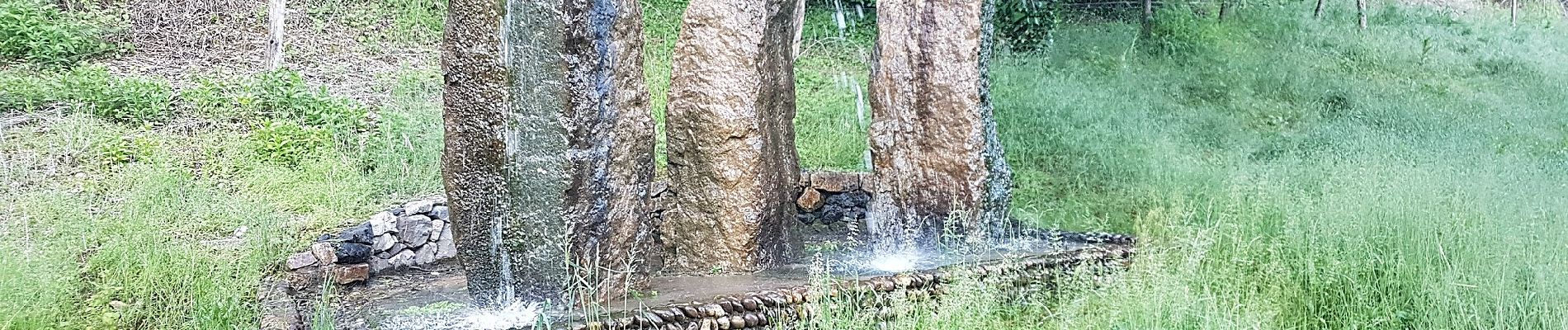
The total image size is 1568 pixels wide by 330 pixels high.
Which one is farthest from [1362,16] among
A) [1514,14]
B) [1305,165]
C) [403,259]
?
[403,259]

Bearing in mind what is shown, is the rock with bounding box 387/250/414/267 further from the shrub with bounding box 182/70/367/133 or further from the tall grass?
the tall grass

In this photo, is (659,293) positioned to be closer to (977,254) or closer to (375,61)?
(977,254)

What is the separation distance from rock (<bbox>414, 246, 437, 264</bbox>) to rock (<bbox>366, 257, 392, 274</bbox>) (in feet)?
0.52

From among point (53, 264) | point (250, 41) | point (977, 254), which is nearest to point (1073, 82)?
point (977, 254)

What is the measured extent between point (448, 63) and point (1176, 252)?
10.0 feet

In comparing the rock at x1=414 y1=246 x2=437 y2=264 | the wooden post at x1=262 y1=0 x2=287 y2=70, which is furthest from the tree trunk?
the rock at x1=414 y1=246 x2=437 y2=264

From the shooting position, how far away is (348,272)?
16.2 ft

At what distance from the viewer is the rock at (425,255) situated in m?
5.34

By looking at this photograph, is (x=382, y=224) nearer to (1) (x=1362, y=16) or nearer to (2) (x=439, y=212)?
(2) (x=439, y=212)

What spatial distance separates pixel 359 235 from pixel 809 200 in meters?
2.27

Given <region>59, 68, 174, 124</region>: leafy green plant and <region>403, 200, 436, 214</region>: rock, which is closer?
<region>403, 200, 436, 214</region>: rock

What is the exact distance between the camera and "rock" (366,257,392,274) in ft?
16.7

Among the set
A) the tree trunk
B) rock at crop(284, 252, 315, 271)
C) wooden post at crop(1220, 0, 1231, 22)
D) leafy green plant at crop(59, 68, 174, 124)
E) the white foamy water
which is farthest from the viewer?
the tree trunk

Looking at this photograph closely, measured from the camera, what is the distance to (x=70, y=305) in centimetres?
422
